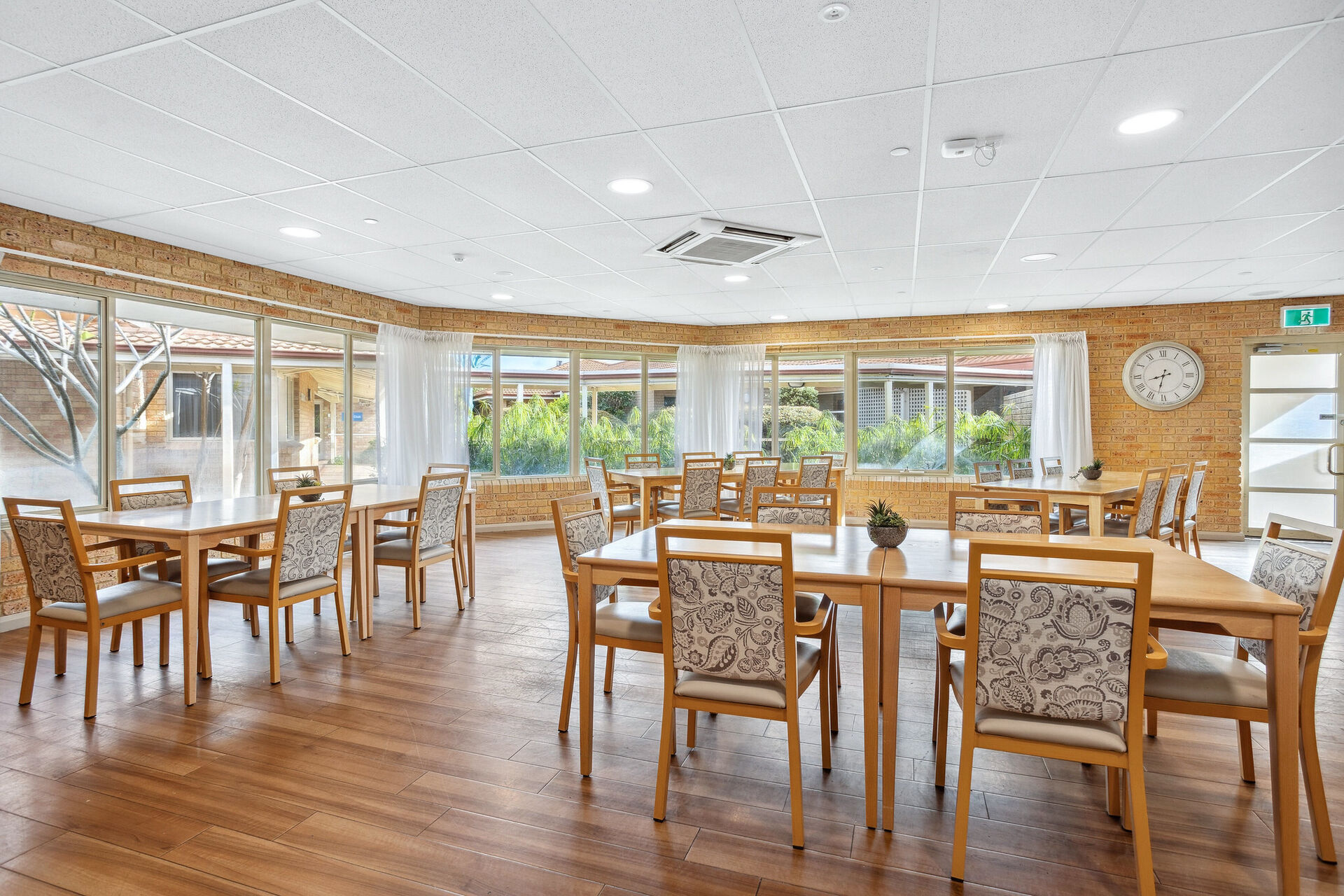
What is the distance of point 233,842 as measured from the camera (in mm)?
2031

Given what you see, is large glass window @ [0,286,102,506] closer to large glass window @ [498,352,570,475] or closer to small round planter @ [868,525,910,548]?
large glass window @ [498,352,570,475]

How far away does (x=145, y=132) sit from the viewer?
9.89ft

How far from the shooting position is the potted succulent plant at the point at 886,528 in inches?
105

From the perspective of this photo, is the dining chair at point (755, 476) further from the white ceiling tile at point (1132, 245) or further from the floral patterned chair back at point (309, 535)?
the floral patterned chair back at point (309, 535)

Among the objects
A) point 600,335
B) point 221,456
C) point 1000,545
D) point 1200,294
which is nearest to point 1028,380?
point 1200,294

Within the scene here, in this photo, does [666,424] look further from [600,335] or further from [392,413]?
[392,413]

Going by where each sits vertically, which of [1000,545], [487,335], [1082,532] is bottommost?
[1082,532]

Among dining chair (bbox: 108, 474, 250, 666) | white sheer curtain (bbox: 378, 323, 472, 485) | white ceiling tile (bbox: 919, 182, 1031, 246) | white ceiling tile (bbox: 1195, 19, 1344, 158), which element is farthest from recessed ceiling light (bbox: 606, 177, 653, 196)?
white sheer curtain (bbox: 378, 323, 472, 485)

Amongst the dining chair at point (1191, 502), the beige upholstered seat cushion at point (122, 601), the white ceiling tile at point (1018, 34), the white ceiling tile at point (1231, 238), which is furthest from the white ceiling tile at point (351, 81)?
the dining chair at point (1191, 502)

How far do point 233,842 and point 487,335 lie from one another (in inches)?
250

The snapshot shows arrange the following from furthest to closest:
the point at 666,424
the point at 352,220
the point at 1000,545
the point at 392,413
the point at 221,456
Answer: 1. the point at 666,424
2. the point at 392,413
3. the point at 221,456
4. the point at 352,220
5. the point at 1000,545

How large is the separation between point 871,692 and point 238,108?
321 cm

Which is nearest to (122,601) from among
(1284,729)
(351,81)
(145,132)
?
(145,132)

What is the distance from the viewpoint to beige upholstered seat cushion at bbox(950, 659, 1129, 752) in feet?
5.76
